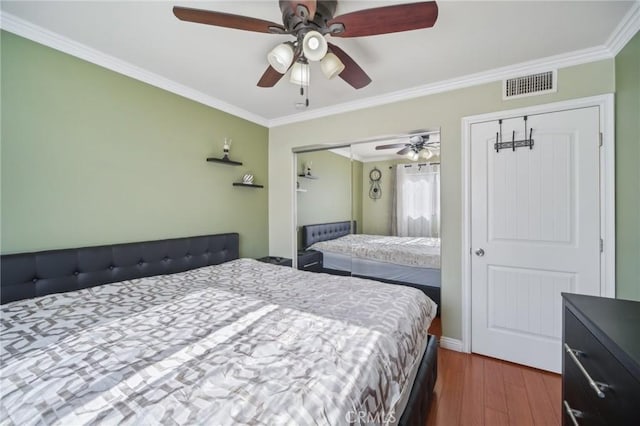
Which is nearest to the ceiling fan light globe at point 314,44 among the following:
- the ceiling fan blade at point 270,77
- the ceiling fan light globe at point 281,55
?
the ceiling fan light globe at point 281,55

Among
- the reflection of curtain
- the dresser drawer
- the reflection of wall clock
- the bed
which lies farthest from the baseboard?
the reflection of wall clock

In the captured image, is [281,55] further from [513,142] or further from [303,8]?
[513,142]

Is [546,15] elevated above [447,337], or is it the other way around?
[546,15]

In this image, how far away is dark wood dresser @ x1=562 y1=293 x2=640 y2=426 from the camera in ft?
2.40

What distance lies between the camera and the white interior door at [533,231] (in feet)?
6.63

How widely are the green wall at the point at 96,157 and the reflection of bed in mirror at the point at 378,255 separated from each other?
1.28 m

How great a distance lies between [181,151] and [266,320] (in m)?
2.06

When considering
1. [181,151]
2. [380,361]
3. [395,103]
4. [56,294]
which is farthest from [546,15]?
[56,294]

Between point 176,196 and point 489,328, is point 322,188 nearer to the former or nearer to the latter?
point 176,196

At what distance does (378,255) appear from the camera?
3002 millimetres

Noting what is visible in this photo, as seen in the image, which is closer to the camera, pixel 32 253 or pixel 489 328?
pixel 32 253

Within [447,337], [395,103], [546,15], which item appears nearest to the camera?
[546,15]

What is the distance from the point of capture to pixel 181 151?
2.58 meters

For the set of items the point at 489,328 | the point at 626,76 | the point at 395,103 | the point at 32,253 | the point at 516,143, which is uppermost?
the point at 395,103
